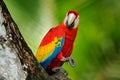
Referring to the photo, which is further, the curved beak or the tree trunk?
the curved beak

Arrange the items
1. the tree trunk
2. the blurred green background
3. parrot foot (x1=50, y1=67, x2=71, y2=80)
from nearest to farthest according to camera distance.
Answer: the tree trunk → parrot foot (x1=50, y1=67, x2=71, y2=80) → the blurred green background

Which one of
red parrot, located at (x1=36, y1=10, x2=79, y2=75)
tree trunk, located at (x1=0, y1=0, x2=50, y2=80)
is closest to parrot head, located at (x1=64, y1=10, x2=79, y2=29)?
red parrot, located at (x1=36, y1=10, x2=79, y2=75)

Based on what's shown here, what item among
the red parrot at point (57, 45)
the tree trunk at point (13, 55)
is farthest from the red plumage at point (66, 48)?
the tree trunk at point (13, 55)

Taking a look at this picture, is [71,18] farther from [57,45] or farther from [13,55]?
[13,55]

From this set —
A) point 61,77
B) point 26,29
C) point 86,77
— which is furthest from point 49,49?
point 26,29

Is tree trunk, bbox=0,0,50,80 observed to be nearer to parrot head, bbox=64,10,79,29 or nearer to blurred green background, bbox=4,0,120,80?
parrot head, bbox=64,10,79,29

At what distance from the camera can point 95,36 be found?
473 centimetres

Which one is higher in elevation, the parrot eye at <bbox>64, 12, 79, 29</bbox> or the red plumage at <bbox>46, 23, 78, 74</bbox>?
the parrot eye at <bbox>64, 12, 79, 29</bbox>

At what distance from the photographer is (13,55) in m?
2.40

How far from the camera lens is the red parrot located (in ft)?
11.4

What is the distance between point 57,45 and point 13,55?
1.14 metres

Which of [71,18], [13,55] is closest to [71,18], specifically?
[71,18]

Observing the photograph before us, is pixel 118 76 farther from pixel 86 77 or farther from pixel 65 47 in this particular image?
pixel 65 47

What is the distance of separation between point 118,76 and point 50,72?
55.5 inches
